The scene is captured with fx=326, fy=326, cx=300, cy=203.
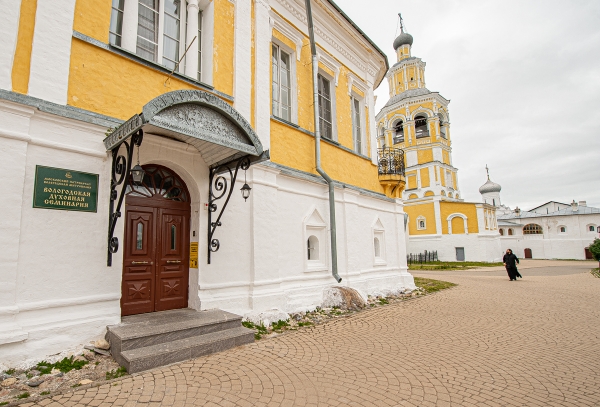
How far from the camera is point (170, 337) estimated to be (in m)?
4.41

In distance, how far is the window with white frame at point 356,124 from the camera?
10594 millimetres

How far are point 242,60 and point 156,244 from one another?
414 centimetres

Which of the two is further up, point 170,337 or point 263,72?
point 263,72

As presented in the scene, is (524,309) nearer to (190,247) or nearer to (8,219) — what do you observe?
(190,247)

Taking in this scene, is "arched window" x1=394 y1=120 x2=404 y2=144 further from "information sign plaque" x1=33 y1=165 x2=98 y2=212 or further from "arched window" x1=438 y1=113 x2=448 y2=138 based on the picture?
"information sign plaque" x1=33 y1=165 x2=98 y2=212

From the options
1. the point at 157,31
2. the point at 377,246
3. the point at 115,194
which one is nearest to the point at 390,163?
the point at 377,246

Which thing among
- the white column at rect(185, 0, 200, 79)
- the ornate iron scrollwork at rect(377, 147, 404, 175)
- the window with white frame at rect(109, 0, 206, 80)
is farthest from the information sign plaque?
the ornate iron scrollwork at rect(377, 147, 404, 175)

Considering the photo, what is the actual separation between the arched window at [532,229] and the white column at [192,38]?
5046cm

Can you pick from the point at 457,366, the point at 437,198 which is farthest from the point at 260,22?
the point at 437,198

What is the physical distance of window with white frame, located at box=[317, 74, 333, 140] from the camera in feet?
30.3

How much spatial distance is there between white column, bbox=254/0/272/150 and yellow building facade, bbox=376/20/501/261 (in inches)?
967

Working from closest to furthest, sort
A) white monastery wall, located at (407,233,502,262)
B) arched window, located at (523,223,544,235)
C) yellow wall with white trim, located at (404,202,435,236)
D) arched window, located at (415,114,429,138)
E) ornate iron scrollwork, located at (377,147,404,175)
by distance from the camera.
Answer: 1. ornate iron scrollwork, located at (377,147,404,175)
2. white monastery wall, located at (407,233,502,262)
3. yellow wall with white trim, located at (404,202,435,236)
4. arched window, located at (415,114,429,138)
5. arched window, located at (523,223,544,235)

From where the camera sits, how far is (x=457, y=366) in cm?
416

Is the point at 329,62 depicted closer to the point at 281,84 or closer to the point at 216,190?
the point at 281,84
